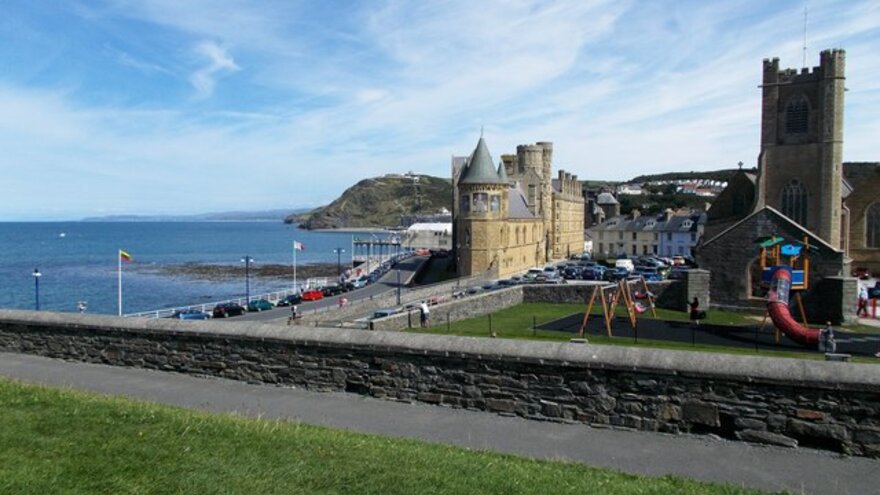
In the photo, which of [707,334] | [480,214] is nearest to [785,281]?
[707,334]

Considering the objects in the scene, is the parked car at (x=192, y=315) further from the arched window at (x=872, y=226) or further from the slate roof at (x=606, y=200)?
the slate roof at (x=606, y=200)

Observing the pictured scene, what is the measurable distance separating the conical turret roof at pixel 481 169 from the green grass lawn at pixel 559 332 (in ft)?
90.0

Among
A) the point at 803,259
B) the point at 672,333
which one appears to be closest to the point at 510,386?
the point at 672,333

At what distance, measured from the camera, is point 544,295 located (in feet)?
126

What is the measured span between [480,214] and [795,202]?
83.8 feet

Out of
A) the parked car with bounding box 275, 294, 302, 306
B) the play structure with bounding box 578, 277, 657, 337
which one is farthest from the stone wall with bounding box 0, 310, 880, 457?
the parked car with bounding box 275, 294, 302, 306

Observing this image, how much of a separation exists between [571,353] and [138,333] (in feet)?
23.3

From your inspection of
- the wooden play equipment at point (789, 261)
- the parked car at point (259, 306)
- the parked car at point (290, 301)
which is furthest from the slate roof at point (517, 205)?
the wooden play equipment at point (789, 261)

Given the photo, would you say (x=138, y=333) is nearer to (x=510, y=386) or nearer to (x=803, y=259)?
(x=510, y=386)

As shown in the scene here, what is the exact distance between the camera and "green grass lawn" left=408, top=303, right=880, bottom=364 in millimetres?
23844

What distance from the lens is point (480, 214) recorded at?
210ft

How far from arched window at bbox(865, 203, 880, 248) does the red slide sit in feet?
126

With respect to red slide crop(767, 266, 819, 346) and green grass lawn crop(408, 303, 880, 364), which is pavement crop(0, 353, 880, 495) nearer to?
green grass lawn crop(408, 303, 880, 364)

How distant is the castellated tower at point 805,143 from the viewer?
4881cm
